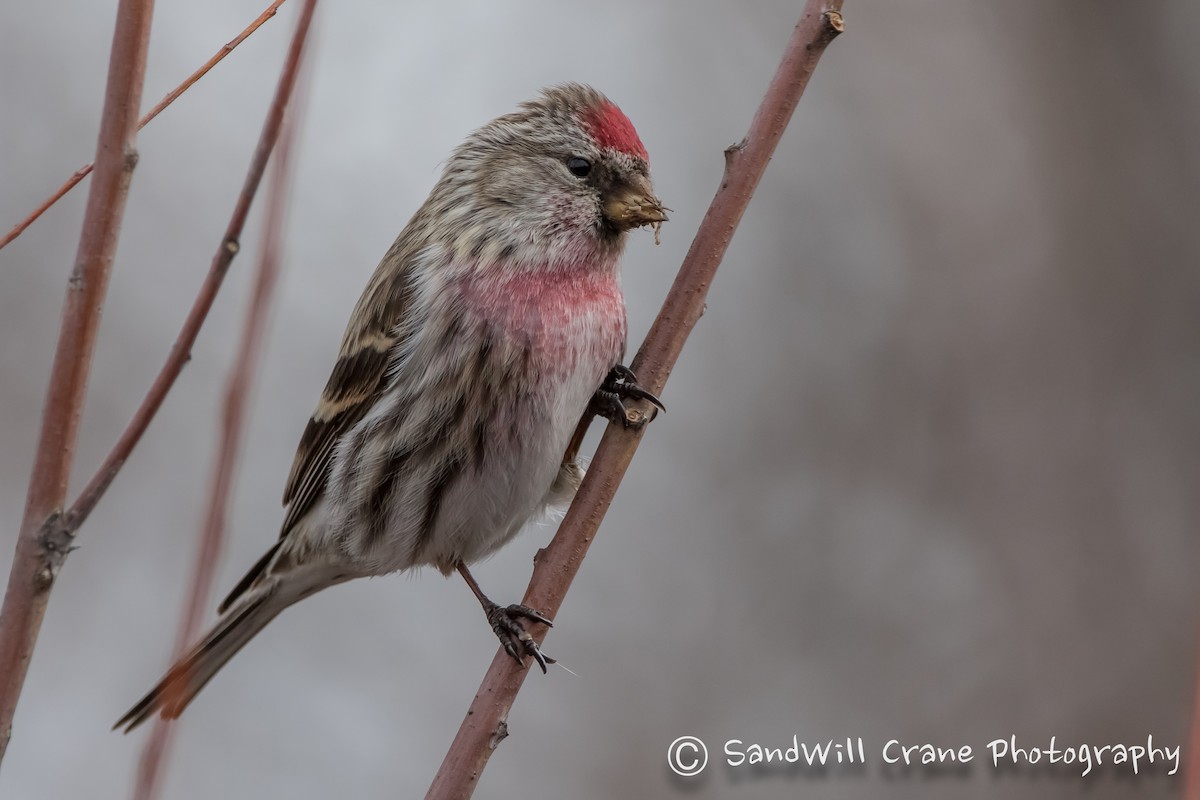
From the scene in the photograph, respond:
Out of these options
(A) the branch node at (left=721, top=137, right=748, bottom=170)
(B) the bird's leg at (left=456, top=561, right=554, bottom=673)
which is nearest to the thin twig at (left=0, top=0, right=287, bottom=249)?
(A) the branch node at (left=721, top=137, right=748, bottom=170)

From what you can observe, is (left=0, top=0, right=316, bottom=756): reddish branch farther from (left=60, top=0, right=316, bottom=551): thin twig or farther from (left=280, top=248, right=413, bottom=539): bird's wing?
(left=280, top=248, right=413, bottom=539): bird's wing

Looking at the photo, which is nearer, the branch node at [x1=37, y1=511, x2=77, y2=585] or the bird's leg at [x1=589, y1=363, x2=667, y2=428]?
the branch node at [x1=37, y1=511, x2=77, y2=585]

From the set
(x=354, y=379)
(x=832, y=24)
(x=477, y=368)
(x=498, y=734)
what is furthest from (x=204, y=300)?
(x=354, y=379)

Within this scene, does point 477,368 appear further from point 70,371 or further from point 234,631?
point 70,371

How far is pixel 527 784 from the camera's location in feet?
20.2

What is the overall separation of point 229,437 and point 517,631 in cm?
137

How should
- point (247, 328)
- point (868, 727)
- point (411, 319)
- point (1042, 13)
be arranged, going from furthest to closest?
point (1042, 13)
point (868, 727)
point (411, 319)
point (247, 328)

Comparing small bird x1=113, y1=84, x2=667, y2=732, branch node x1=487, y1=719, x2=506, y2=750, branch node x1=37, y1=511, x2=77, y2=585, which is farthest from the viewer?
small bird x1=113, y1=84, x2=667, y2=732

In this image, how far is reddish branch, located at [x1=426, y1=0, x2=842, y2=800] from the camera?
2369 mm

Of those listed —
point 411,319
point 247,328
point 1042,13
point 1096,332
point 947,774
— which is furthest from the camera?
point 1042,13

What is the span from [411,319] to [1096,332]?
13.8ft

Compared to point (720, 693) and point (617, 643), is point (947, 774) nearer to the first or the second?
point (720, 693)

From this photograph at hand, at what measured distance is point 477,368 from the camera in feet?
10.7

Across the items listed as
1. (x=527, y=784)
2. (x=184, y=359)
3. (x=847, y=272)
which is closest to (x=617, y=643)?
(x=527, y=784)
